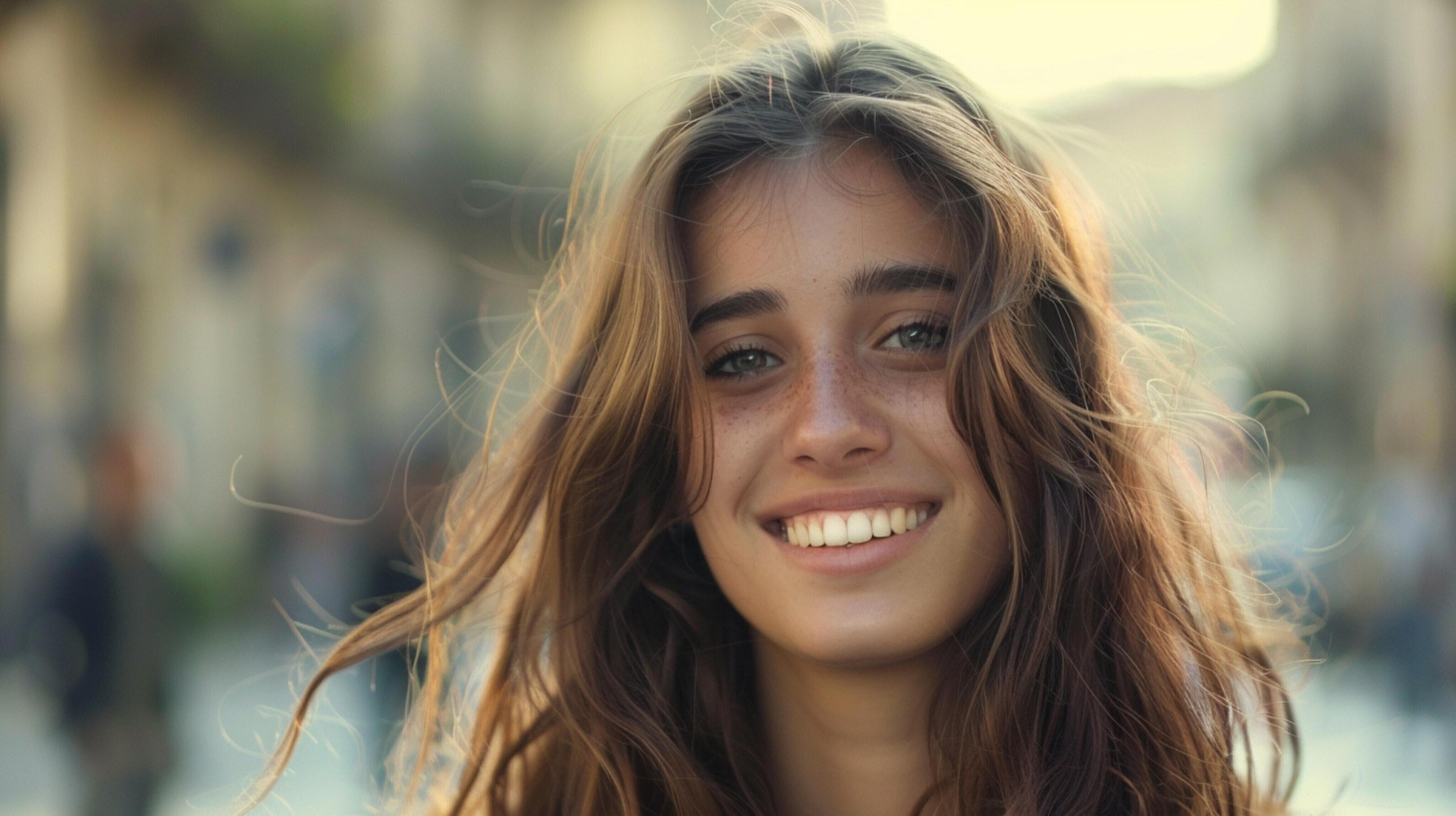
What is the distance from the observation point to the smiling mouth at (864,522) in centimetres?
204

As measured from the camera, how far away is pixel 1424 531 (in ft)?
34.6

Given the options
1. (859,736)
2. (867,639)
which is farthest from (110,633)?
(867,639)

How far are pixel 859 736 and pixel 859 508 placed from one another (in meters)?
0.45

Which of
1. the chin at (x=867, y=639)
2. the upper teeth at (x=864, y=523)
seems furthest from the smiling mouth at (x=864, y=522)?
the chin at (x=867, y=639)

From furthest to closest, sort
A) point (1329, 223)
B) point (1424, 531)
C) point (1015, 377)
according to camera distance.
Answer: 1. point (1329, 223)
2. point (1424, 531)
3. point (1015, 377)

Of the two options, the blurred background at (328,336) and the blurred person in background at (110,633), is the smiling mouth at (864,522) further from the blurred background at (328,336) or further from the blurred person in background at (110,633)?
the blurred person in background at (110,633)

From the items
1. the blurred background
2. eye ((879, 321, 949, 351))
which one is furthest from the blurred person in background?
eye ((879, 321, 949, 351))

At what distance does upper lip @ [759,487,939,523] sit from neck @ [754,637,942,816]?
0.29 meters

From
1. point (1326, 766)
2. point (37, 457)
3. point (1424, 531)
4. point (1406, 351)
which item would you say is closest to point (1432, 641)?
point (1424, 531)

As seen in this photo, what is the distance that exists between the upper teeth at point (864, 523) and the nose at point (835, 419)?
3.2 inches

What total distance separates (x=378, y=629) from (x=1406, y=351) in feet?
54.7

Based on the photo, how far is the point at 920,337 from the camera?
2.11 metres

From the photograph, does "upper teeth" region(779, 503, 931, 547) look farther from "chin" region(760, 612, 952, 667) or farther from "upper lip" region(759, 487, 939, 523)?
"chin" region(760, 612, 952, 667)

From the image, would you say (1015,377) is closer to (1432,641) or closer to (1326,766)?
(1326,766)
